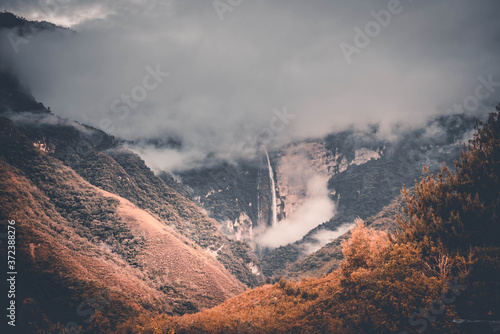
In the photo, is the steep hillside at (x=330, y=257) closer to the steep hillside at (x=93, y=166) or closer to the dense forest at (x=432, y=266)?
the steep hillside at (x=93, y=166)

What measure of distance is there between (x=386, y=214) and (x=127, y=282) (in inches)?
6149

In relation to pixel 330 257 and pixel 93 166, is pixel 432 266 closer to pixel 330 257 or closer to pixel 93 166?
pixel 330 257

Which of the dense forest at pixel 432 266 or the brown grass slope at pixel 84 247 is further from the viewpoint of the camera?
the brown grass slope at pixel 84 247

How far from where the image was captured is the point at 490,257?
81.1ft

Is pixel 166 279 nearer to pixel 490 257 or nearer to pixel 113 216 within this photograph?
pixel 113 216

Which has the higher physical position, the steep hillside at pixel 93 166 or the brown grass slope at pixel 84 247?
the steep hillside at pixel 93 166
